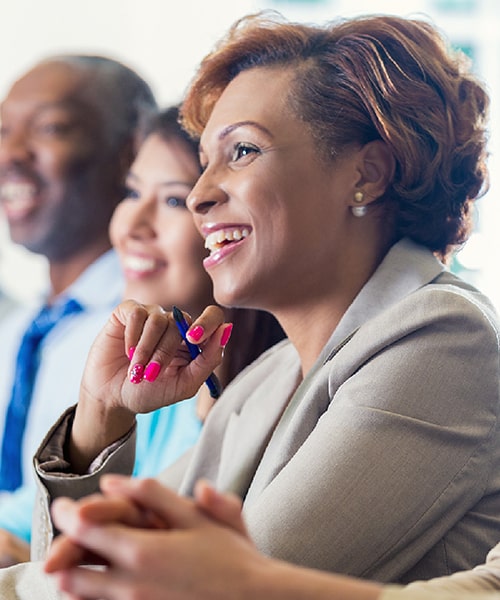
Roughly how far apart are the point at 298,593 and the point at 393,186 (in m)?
0.85

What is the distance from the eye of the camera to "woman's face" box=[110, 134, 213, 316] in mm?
1952

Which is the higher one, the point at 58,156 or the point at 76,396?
the point at 58,156

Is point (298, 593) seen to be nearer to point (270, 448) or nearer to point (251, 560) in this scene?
point (251, 560)

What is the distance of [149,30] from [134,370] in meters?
3.04

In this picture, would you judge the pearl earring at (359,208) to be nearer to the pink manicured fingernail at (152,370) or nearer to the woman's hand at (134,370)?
the woman's hand at (134,370)

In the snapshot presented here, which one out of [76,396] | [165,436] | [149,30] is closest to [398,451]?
[165,436]

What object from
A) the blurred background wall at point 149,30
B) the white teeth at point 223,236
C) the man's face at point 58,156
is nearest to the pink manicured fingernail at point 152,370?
the white teeth at point 223,236

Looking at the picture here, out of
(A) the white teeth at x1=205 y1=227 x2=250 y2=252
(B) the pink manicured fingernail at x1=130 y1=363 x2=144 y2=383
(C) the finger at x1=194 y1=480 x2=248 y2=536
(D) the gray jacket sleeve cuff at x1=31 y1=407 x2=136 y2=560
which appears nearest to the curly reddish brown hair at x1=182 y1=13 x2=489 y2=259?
(A) the white teeth at x1=205 y1=227 x2=250 y2=252

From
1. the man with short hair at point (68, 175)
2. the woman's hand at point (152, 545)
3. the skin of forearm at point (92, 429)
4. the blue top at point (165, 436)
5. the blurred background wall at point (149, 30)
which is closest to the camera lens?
the woman's hand at point (152, 545)

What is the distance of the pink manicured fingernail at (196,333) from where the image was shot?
4.10 ft

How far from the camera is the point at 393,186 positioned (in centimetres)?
135

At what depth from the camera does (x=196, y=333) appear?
1250 mm

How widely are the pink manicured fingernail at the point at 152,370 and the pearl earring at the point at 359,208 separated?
347mm

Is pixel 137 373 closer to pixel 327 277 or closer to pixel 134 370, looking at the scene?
pixel 134 370
